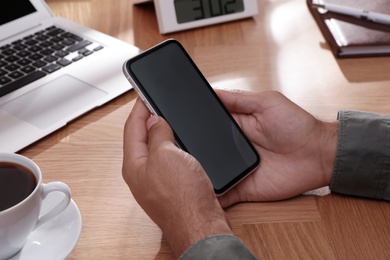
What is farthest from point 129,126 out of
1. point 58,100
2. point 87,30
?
point 87,30

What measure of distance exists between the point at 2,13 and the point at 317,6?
22.4 inches

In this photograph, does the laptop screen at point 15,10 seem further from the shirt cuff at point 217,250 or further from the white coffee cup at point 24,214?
the shirt cuff at point 217,250

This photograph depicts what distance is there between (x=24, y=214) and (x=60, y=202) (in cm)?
6

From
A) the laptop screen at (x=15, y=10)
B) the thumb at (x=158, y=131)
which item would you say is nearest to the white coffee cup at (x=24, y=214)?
the thumb at (x=158, y=131)

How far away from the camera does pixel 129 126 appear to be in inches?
27.1

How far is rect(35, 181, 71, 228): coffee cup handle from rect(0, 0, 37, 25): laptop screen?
473 mm

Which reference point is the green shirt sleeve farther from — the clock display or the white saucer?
the clock display

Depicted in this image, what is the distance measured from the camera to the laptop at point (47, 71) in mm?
848

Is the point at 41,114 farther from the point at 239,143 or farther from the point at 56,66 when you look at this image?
the point at 239,143

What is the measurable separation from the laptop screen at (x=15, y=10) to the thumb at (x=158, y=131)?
441mm

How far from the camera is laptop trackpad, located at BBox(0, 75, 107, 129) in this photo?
85 centimetres

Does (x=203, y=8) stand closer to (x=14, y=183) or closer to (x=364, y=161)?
(x=364, y=161)

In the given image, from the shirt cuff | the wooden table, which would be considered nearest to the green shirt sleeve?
the wooden table

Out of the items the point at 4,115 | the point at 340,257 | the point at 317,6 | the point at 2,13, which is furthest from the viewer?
the point at 317,6
